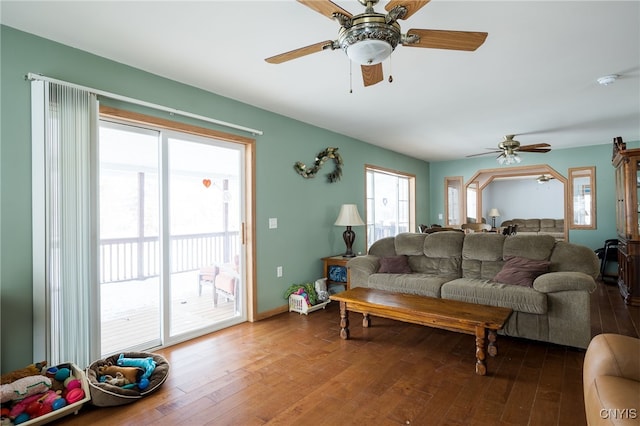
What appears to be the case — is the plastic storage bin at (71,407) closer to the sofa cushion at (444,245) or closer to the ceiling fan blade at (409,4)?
the ceiling fan blade at (409,4)

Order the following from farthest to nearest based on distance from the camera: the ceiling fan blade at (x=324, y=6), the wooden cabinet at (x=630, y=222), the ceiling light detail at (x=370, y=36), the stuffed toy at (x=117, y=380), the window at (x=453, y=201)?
the window at (x=453, y=201) → the wooden cabinet at (x=630, y=222) → the stuffed toy at (x=117, y=380) → the ceiling light detail at (x=370, y=36) → the ceiling fan blade at (x=324, y=6)

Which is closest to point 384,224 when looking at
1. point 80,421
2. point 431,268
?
point 431,268

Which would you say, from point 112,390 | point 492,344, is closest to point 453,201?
point 492,344

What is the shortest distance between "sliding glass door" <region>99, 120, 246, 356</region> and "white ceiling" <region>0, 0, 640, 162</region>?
642 millimetres

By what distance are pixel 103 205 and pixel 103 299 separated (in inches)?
38.8

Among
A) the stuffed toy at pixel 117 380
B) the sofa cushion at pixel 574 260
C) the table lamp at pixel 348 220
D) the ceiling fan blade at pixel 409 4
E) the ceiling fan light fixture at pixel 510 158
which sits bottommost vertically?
the stuffed toy at pixel 117 380

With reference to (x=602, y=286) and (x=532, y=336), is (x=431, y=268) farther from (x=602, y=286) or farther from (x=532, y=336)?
(x=602, y=286)

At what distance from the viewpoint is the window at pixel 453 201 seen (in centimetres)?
805

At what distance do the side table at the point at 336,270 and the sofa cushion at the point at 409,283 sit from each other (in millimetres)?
577

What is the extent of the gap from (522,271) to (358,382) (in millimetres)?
2094

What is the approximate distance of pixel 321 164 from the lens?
477 cm

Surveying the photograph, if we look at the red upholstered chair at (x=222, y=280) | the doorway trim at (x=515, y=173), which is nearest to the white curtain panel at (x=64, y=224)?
the red upholstered chair at (x=222, y=280)

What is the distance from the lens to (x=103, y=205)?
2.91 metres

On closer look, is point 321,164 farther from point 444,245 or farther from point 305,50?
point 305,50
